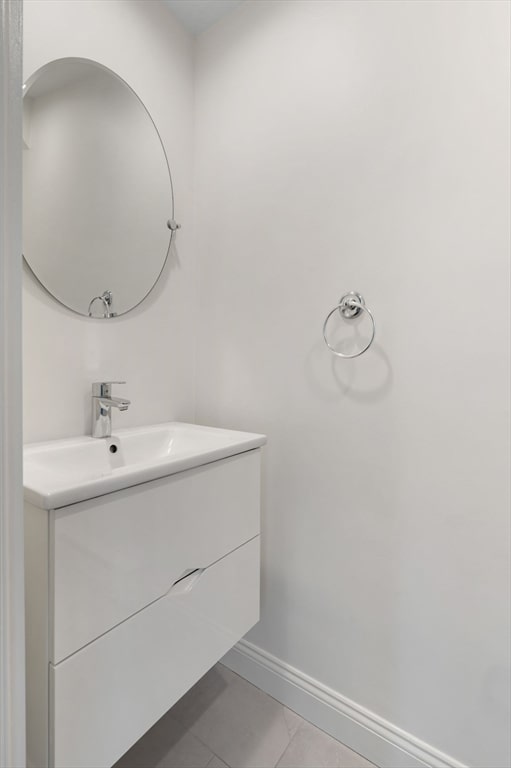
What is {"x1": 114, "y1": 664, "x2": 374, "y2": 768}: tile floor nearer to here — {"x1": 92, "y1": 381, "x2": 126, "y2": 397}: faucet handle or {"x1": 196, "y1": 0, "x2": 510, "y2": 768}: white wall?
{"x1": 196, "y1": 0, "x2": 510, "y2": 768}: white wall

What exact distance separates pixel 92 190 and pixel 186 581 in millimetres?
1045

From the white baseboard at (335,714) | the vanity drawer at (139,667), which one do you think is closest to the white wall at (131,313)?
the vanity drawer at (139,667)

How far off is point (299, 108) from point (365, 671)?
166cm

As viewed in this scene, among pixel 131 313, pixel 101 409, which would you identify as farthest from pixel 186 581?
pixel 131 313

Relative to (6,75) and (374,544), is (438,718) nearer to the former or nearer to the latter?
(374,544)

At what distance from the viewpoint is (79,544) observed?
25.0 inches

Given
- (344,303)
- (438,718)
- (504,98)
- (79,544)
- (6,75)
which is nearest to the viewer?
(6,75)

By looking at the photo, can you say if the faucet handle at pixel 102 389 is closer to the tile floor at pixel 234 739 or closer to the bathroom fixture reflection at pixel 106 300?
the bathroom fixture reflection at pixel 106 300

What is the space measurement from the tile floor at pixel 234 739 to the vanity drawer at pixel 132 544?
1.99 feet

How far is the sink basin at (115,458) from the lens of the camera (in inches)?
24.5

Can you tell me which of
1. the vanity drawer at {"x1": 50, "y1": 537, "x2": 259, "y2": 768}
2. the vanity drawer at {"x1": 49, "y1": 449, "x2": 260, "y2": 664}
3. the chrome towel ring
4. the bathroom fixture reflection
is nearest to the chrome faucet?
the bathroom fixture reflection

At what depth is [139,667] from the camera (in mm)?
740

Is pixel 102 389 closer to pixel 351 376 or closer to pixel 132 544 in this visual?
pixel 132 544

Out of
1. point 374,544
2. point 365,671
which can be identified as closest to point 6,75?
point 374,544
